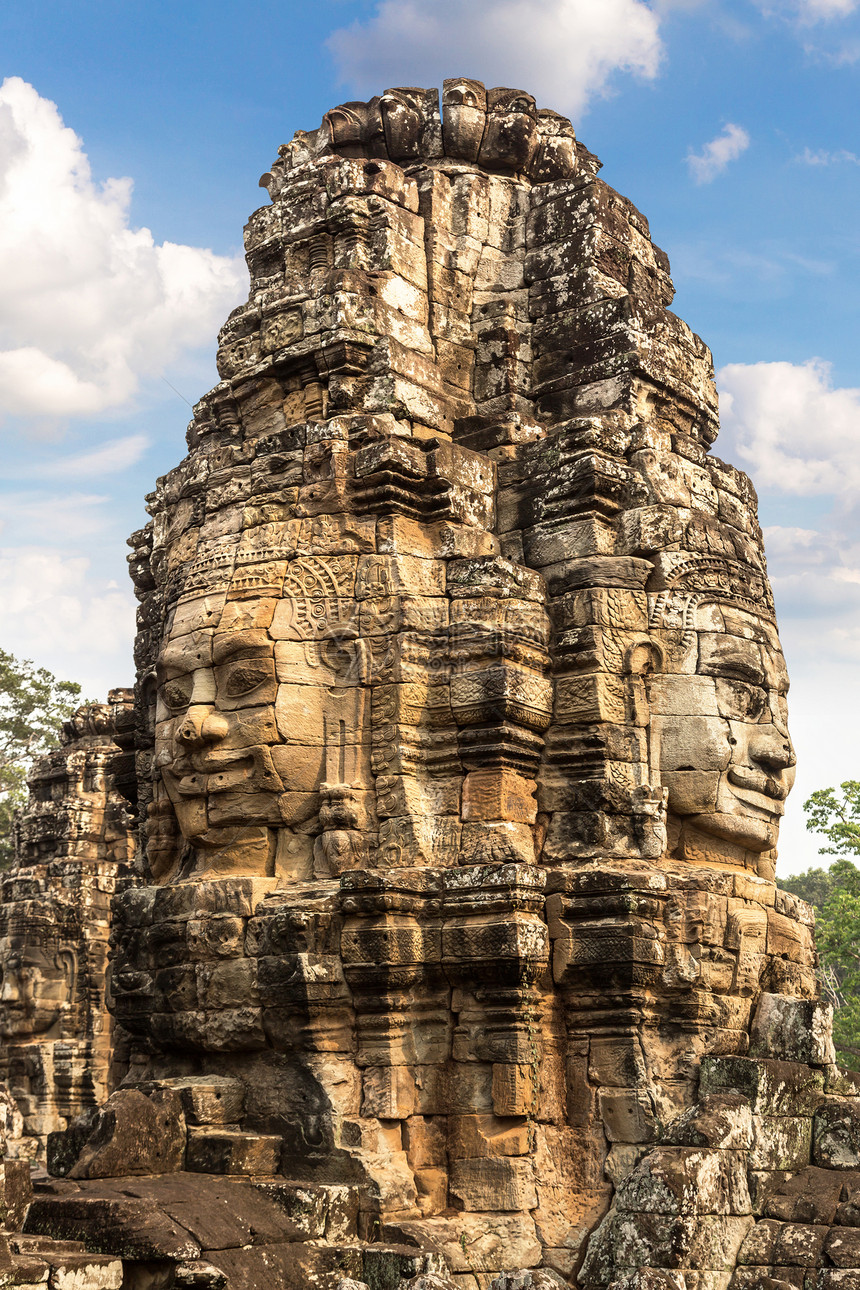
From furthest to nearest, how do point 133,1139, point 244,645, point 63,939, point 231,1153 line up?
point 63,939 < point 244,645 < point 231,1153 < point 133,1139

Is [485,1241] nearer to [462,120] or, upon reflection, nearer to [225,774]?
[225,774]

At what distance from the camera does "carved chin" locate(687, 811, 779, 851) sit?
34.7ft

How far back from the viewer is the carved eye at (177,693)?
35.1ft

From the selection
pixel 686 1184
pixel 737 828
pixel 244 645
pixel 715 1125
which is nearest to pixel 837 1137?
pixel 715 1125

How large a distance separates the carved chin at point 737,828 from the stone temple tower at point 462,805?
5 cm

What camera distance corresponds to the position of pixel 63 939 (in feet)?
72.2

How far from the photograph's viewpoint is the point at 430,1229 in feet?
29.7

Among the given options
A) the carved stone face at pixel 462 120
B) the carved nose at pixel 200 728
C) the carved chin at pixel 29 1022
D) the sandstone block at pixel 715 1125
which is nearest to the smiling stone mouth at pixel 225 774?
the carved nose at pixel 200 728

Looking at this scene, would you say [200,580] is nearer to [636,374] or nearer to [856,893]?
[636,374]

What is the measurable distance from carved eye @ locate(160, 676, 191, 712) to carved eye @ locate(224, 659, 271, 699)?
1.47 ft

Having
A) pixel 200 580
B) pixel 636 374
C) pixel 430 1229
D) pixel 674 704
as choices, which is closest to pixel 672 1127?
pixel 430 1229

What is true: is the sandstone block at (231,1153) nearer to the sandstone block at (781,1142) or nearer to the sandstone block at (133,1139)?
the sandstone block at (133,1139)

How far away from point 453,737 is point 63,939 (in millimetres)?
13680

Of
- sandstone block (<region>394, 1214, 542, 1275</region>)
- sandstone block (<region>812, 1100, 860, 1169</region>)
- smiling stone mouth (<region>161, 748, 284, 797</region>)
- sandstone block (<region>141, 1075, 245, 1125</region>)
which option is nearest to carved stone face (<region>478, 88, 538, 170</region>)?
smiling stone mouth (<region>161, 748, 284, 797</region>)
